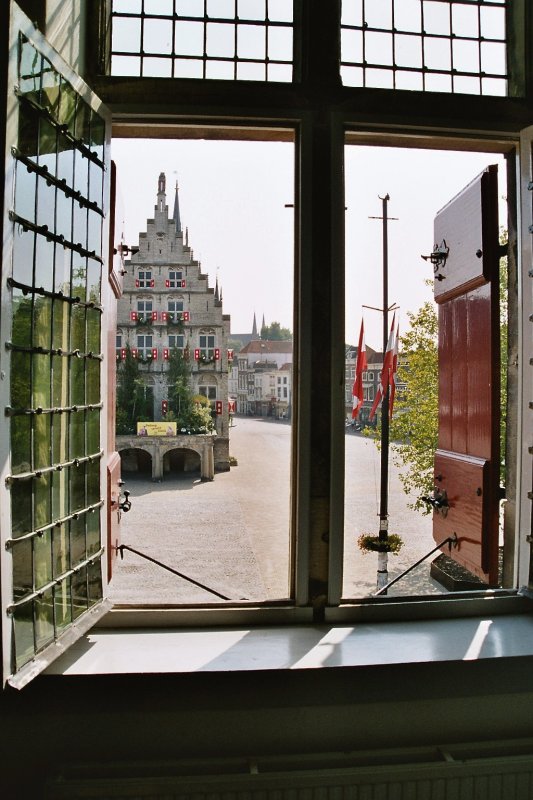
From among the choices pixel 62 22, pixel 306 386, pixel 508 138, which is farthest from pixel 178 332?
pixel 508 138

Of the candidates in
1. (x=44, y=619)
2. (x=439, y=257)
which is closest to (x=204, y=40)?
(x=439, y=257)

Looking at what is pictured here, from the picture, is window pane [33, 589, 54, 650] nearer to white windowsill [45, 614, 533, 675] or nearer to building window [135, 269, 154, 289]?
white windowsill [45, 614, 533, 675]

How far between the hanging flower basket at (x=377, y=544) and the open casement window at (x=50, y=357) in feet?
3.90

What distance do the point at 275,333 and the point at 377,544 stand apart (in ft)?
3.60

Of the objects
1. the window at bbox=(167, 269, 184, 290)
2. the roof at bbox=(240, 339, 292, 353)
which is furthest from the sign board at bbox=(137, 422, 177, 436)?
the window at bbox=(167, 269, 184, 290)

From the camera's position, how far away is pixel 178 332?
2818 mm

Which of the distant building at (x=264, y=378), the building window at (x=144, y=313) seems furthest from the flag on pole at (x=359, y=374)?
the building window at (x=144, y=313)

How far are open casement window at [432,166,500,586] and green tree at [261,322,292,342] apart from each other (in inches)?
28.7

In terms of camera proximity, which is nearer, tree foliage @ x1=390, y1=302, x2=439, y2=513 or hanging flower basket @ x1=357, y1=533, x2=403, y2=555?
hanging flower basket @ x1=357, y1=533, x2=403, y2=555

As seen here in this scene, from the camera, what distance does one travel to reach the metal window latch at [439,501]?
7.37 feet

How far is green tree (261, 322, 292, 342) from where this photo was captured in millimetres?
1817

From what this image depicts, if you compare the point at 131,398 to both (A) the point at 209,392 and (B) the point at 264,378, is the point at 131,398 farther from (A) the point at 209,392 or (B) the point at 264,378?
(B) the point at 264,378

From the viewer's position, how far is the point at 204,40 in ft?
5.73

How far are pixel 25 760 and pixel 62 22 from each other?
6.40 feet
